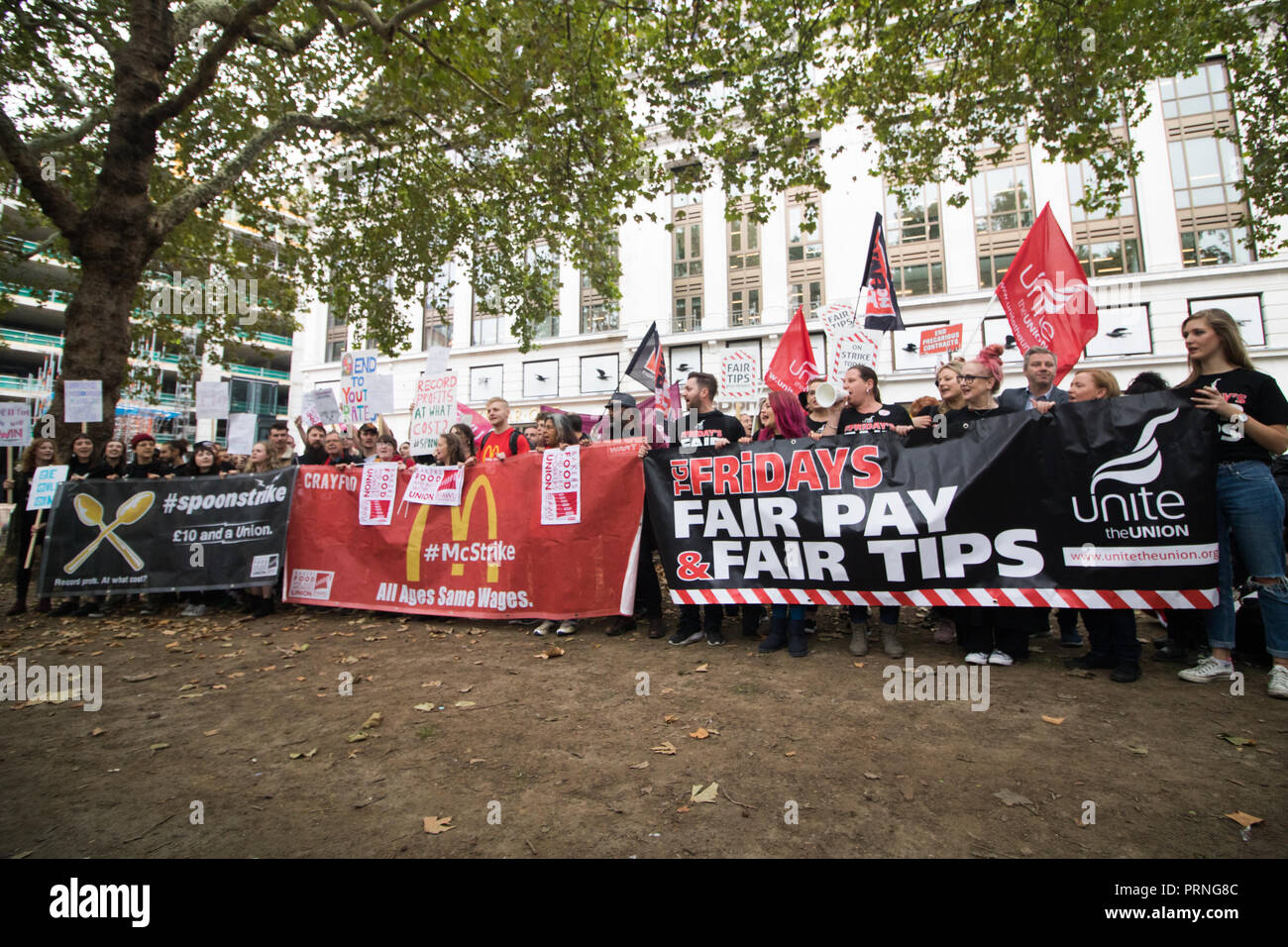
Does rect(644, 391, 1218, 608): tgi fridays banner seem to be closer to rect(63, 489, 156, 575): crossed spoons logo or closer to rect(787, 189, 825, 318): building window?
rect(63, 489, 156, 575): crossed spoons logo

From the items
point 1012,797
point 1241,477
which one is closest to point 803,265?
point 1241,477

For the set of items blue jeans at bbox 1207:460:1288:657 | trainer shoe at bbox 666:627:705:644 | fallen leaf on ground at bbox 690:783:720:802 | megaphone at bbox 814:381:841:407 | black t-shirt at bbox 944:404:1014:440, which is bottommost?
fallen leaf on ground at bbox 690:783:720:802

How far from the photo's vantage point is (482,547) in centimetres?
613

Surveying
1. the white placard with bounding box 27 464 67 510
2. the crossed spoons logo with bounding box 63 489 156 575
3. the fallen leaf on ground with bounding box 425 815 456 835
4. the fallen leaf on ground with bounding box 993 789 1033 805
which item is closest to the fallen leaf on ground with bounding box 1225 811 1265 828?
the fallen leaf on ground with bounding box 993 789 1033 805

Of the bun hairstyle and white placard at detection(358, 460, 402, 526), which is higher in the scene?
the bun hairstyle

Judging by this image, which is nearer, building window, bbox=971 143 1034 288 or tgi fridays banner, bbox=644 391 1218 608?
tgi fridays banner, bbox=644 391 1218 608

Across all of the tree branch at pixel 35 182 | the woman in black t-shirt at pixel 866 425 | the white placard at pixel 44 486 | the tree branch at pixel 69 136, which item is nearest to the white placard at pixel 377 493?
the white placard at pixel 44 486

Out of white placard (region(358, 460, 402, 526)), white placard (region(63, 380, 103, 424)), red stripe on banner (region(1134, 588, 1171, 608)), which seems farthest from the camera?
white placard (region(63, 380, 103, 424))

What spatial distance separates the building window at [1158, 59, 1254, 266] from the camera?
2170 cm

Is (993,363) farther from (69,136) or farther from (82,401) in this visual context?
(69,136)

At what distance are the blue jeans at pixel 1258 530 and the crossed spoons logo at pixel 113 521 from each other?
34.8ft

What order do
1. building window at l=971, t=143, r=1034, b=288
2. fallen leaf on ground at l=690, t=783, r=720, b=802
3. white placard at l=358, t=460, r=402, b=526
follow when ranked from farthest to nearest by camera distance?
building window at l=971, t=143, r=1034, b=288
white placard at l=358, t=460, r=402, b=526
fallen leaf on ground at l=690, t=783, r=720, b=802

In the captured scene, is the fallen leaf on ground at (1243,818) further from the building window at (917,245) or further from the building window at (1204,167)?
the building window at (1204,167)

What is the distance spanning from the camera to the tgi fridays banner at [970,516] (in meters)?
3.80
